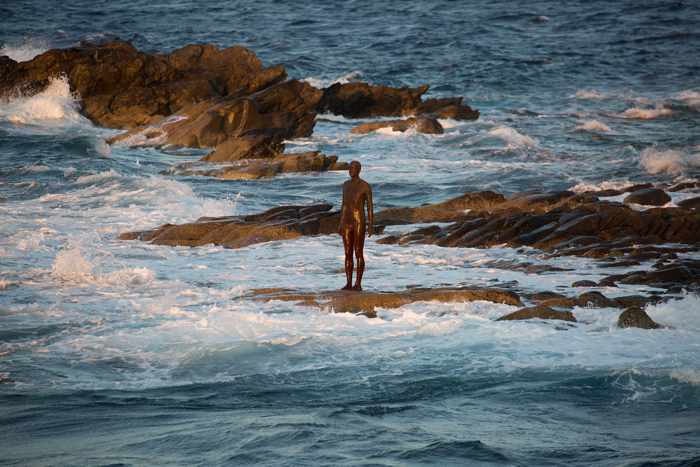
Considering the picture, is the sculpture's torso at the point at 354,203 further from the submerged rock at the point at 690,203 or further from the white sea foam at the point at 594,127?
the white sea foam at the point at 594,127

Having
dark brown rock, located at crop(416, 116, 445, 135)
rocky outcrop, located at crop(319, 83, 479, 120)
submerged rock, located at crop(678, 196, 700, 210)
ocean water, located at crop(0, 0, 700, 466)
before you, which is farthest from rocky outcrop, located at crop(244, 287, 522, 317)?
rocky outcrop, located at crop(319, 83, 479, 120)

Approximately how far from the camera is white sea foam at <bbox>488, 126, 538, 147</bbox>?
30.2 m

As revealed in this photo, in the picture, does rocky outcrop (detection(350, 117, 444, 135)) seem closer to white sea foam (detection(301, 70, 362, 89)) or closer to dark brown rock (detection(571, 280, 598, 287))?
white sea foam (detection(301, 70, 362, 89))

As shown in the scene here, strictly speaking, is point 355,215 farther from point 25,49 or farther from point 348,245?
point 25,49

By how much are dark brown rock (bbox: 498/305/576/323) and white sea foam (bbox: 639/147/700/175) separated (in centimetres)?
1418

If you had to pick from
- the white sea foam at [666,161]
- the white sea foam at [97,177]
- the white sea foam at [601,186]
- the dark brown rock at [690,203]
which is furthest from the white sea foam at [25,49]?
the dark brown rock at [690,203]

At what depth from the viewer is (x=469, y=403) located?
9633 millimetres

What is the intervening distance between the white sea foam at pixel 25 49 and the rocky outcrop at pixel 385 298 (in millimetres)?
32673

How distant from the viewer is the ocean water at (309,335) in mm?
8680

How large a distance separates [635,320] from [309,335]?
355 centimetres

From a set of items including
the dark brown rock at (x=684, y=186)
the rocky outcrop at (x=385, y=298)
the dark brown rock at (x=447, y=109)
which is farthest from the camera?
the dark brown rock at (x=447, y=109)

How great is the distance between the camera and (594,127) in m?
33.5

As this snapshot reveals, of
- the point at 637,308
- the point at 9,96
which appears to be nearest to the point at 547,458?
the point at 637,308

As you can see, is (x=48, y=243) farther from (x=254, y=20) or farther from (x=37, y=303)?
(x=254, y=20)
